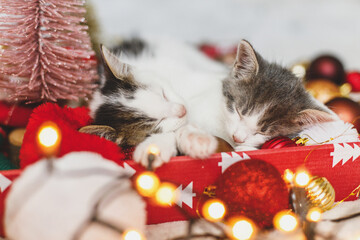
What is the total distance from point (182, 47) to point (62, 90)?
28.4 inches

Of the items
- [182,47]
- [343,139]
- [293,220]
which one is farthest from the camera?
[182,47]

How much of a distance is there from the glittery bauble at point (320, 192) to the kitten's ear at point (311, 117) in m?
0.18

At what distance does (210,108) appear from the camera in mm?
1023

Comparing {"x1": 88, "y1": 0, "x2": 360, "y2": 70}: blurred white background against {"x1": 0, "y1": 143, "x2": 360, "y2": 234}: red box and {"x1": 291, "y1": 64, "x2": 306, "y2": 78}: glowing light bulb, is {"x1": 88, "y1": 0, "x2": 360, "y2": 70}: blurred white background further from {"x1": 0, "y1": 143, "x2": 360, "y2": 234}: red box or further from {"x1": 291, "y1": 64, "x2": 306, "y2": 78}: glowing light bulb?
{"x1": 0, "y1": 143, "x2": 360, "y2": 234}: red box

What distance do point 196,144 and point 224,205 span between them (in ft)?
0.51

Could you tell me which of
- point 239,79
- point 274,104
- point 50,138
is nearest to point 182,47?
point 239,79

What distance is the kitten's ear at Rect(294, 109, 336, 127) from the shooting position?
0.83m

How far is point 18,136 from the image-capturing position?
0.93 metres

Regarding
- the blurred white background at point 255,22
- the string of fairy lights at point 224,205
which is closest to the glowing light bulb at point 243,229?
the string of fairy lights at point 224,205

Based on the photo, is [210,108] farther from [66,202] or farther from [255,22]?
[255,22]

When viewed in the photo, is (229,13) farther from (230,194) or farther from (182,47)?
(230,194)

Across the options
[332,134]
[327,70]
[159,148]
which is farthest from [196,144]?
[327,70]

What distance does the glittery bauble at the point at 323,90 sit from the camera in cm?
122

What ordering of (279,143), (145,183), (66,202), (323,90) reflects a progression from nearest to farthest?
(66,202)
(145,183)
(279,143)
(323,90)
